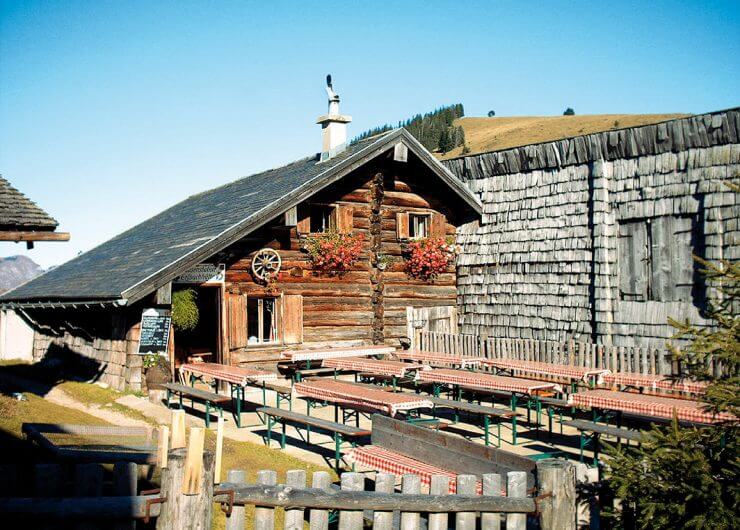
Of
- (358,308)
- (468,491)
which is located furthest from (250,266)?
(468,491)

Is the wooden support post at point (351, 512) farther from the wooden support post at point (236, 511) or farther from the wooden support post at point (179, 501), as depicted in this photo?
the wooden support post at point (179, 501)

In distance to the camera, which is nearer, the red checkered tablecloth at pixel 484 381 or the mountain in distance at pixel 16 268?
the red checkered tablecloth at pixel 484 381

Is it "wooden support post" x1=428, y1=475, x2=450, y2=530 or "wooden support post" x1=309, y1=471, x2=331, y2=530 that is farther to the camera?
"wooden support post" x1=428, y1=475, x2=450, y2=530

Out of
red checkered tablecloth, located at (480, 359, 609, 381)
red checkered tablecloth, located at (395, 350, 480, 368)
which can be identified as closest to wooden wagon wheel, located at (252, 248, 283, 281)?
red checkered tablecloth, located at (395, 350, 480, 368)

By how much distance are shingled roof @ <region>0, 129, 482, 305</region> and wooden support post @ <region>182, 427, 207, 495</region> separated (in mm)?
10469

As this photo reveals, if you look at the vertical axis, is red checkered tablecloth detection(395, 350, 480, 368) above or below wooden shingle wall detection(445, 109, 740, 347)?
below

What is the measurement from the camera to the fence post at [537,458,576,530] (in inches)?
211

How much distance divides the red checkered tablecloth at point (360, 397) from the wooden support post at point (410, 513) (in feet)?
14.7

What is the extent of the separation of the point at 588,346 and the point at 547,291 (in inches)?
140

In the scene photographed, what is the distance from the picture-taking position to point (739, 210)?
50.5ft

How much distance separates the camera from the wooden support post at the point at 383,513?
17.1 feet

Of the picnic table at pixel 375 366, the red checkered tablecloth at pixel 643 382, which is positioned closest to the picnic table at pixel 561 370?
the red checkered tablecloth at pixel 643 382

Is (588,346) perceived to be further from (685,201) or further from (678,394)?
(685,201)

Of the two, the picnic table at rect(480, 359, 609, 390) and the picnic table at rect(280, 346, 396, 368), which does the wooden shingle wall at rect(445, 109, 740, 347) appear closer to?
the picnic table at rect(480, 359, 609, 390)
